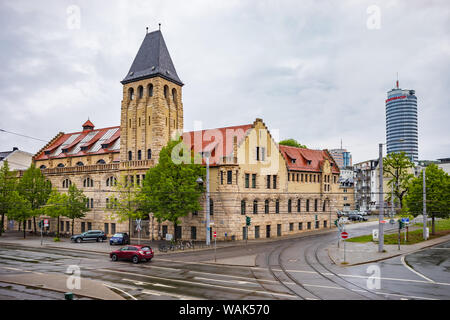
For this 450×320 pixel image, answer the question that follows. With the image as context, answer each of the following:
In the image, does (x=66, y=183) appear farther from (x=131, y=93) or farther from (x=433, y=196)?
(x=433, y=196)

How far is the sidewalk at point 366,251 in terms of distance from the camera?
27816mm

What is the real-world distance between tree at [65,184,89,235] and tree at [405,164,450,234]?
149 feet

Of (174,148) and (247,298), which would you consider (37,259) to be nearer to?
(174,148)

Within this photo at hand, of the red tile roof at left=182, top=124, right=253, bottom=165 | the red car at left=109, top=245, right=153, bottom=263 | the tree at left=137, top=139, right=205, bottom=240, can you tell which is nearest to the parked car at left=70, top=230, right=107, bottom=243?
the tree at left=137, top=139, right=205, bottom=240

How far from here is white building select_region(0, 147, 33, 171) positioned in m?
74.4

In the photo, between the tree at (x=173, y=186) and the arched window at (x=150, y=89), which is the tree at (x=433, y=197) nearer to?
the tree at (x=173, y=186)

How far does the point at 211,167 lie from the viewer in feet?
140

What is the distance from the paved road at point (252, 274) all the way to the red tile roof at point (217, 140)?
44.6ft

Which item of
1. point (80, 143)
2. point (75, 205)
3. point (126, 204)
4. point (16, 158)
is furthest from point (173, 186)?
point (16, 158)

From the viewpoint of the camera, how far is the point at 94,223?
169ft

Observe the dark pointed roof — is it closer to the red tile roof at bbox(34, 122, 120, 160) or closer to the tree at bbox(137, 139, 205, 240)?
the red tile roof at bbox(34, 122, 120, 160)
